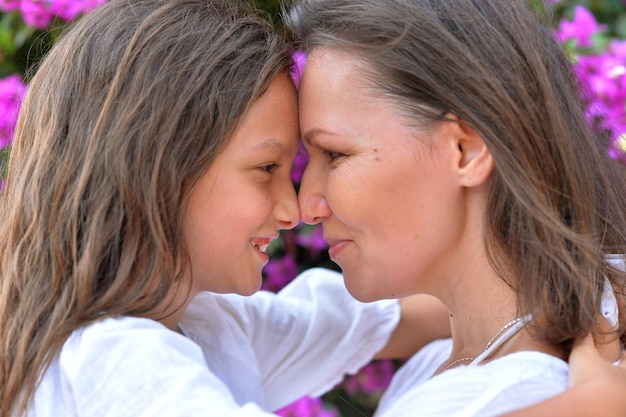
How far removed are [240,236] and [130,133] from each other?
356mm

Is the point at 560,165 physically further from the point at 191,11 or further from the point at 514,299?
the point at 191,11

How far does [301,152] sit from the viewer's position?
8.84ft

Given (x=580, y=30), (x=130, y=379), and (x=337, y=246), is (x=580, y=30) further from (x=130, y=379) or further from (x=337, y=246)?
(x=130, y=379)

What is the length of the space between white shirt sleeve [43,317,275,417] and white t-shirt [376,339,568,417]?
1.01 ft

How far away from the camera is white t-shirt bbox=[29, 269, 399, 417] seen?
1.68m

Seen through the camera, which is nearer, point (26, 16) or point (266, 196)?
point (266, 196)

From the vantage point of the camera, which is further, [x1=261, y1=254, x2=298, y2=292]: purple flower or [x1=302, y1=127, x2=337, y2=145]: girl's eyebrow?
[x1=261, y1=254, x2=298, y2=292]: purple flower

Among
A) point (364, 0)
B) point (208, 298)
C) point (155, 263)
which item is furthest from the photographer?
point (208, 298)

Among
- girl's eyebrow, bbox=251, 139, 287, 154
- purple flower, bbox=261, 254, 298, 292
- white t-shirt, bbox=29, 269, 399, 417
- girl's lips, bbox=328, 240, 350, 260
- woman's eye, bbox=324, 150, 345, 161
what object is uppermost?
girl's eyebrow, bbox=251, 139, 287, 154

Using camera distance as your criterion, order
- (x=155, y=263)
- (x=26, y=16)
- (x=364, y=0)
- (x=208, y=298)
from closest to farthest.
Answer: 1. (x=155, y=263)
2. (x=364, y=0)
3. (x=208, y=298)
4. (x=26, y=16)

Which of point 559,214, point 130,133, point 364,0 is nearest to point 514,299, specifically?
point 559,214

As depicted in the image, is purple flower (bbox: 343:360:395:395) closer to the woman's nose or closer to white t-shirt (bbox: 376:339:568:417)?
the woman's nose

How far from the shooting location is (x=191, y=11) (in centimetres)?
205

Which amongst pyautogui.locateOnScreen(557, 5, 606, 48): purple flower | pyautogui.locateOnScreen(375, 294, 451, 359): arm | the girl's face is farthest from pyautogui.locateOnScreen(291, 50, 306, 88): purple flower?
pyautogui.locateOnScreen(557, 5, 606, 48): purple flower
